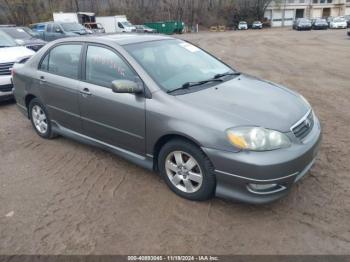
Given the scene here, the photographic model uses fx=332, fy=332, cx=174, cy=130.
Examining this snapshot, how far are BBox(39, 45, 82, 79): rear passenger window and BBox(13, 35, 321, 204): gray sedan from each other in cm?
1

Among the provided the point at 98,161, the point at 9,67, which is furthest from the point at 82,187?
the point at 9,67

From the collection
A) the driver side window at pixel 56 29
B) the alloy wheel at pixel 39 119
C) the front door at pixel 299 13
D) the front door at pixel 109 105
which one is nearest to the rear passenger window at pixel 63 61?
the front door at pixel 109 105

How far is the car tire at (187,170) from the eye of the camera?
326 centimetres

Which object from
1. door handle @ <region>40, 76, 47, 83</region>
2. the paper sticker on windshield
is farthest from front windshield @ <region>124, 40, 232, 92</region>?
door handle @ <region>40, 76, 47, 83</region>

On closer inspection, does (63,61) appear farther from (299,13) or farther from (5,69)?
(299,13)

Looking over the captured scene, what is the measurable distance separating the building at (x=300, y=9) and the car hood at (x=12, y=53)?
65482 millimetres

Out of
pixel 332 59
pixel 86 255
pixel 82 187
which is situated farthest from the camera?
pixel 332 59

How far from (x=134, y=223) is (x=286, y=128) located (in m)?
1.72

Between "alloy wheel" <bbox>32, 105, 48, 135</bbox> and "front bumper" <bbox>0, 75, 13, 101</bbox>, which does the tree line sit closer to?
"front bumper" <bbox>0, 75, 13, 101</bbox>

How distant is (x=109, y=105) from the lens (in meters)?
3.94

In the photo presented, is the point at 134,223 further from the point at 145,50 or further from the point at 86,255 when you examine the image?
the point at 145,50

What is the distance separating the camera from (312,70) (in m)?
11.0

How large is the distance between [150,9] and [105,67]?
59.9m

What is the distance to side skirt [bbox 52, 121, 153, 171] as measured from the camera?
382cm
